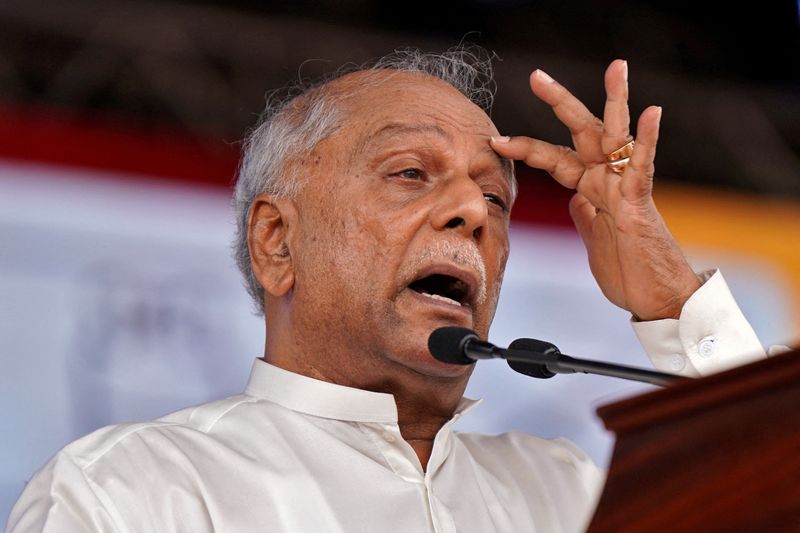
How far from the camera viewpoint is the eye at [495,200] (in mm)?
2295

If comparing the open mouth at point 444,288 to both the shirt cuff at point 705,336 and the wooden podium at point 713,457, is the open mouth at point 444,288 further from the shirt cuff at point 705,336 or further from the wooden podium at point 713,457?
the wooden podium at point 713,457

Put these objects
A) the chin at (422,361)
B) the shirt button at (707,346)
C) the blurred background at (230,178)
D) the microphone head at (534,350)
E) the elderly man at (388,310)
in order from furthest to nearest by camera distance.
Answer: the blurred background at (230,178)
the shirt button at (707,346)
the chin at (422,361)
the elderly man at (388,310)
the microphone head at (534,350)

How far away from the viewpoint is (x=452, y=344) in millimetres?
1795

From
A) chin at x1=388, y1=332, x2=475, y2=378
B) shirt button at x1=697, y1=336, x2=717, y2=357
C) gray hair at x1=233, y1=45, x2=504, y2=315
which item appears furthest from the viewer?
gray hair at x1=233, y1=45, x2=504, y2=315

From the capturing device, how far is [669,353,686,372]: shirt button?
223cm

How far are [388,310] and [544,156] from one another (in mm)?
482

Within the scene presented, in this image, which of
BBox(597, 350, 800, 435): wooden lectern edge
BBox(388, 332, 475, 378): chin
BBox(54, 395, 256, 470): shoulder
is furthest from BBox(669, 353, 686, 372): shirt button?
BBox(597, 350, 800, 435): wooden lectern edge

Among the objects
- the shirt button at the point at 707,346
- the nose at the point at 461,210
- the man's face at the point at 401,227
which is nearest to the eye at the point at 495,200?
the man's face at the point at 401,227

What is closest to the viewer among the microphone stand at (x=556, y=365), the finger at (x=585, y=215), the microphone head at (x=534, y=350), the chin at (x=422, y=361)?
the microphone stand at (x=556, y=365)

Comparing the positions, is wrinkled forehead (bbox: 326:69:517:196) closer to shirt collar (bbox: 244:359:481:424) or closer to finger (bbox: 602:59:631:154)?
finger (bbox: 602:59:631:154)

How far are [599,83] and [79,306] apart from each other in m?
2.44

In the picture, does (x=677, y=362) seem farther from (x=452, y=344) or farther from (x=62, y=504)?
(x=62, y=504)

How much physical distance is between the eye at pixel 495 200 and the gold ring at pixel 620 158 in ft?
0.71

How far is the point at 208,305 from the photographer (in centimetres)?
392
